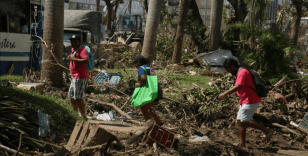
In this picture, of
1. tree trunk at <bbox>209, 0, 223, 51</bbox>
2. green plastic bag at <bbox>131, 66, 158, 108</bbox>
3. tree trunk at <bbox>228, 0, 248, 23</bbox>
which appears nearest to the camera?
green plastic bag at <bbox>131, 66, 158, 108</bbox>

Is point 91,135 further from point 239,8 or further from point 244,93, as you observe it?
point 239,8

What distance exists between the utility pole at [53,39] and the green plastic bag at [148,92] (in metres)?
3.50

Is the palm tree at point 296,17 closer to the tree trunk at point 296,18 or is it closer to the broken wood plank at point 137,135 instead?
the tree trunk at point 296,18

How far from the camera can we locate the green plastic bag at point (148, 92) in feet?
19.4

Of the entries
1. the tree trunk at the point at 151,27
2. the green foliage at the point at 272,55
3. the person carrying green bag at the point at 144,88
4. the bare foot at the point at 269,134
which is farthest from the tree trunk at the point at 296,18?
the person carrying green bag at the point at 144,88

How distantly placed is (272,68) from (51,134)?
861cm

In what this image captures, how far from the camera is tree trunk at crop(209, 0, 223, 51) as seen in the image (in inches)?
664

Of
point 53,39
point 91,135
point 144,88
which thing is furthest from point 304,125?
point 53,39

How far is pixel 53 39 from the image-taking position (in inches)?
342

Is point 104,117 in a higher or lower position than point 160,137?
lower

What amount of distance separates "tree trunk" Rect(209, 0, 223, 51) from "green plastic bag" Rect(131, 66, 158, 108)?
37.2 feet

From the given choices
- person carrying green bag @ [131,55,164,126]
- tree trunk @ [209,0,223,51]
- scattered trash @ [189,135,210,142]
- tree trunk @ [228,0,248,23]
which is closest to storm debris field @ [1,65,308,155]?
Result: scattered trash @ [189,135,210,142]

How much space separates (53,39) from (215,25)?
10.1 meters

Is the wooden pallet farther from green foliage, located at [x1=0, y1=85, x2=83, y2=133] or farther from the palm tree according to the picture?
the palm tree
